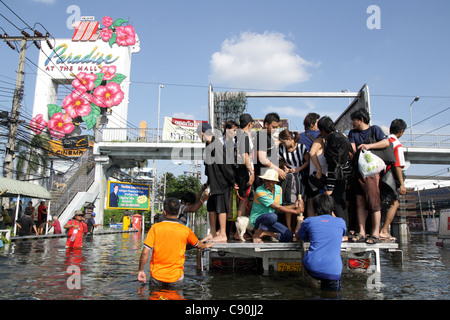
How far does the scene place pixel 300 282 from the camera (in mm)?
5402

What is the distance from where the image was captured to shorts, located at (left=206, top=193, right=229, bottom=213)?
5757 millimetres

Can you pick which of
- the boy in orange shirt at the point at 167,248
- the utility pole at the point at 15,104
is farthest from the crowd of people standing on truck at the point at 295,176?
the utility pole at the point at 15,104

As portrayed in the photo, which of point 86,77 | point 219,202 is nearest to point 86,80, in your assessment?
point 86,77

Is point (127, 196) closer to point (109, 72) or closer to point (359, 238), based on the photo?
point (109, 72)

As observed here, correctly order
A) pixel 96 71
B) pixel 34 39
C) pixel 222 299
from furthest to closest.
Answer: pixel 96 71
pixel 34 39
pixel 222 299

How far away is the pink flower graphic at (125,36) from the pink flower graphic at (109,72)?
3.28 m

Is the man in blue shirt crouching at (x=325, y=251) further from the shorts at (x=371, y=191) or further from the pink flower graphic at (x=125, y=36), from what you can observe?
the pink flower graphic at (x=125, y=36)

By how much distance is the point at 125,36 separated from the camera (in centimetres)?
4172

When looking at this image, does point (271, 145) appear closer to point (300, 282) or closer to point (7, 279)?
point (300, 282)

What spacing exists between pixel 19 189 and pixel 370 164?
16.9 m

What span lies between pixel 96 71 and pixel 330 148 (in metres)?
40.3

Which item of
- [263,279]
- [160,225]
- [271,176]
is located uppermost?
[271,176]
